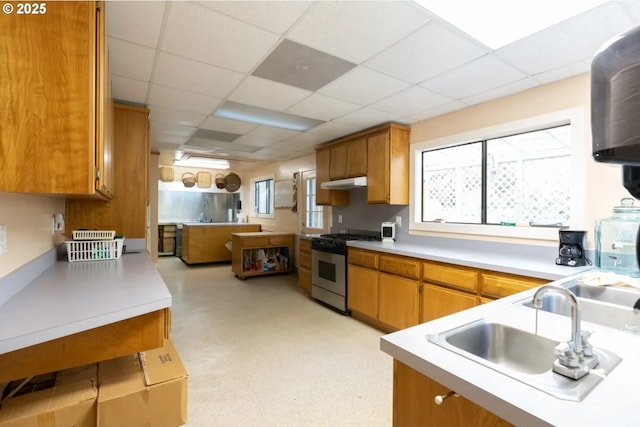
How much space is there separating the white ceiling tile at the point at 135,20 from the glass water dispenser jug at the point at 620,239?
9.95 feet

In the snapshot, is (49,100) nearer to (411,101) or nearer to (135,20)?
(135,20)

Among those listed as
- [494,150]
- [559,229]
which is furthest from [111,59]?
[559,229]

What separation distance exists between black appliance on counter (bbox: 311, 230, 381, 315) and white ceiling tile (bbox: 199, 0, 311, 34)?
2.51 m

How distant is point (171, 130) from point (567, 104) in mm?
4194

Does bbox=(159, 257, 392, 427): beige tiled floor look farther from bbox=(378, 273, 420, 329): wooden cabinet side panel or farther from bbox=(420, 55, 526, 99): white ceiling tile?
bbox=(420, 55, 526, 99): white ceiling tile

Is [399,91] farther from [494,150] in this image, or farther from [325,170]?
[325,170]

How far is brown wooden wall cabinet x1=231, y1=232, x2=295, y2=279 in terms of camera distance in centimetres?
543

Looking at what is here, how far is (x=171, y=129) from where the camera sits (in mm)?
3926

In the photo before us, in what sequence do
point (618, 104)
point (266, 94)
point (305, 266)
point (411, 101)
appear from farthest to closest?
point (305, 266) → point (411, 101) → point (266, 94) → point (618, 104)

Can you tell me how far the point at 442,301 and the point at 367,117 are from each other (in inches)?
79.5

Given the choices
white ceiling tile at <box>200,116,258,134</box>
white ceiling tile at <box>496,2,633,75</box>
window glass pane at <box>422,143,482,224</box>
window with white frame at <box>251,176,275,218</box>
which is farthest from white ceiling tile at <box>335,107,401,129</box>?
window with white frame at <box>251,176,275,218</box>

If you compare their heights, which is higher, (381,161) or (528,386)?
(381,161)

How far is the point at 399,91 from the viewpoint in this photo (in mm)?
2609

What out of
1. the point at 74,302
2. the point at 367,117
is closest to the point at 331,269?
the point at 367,117
